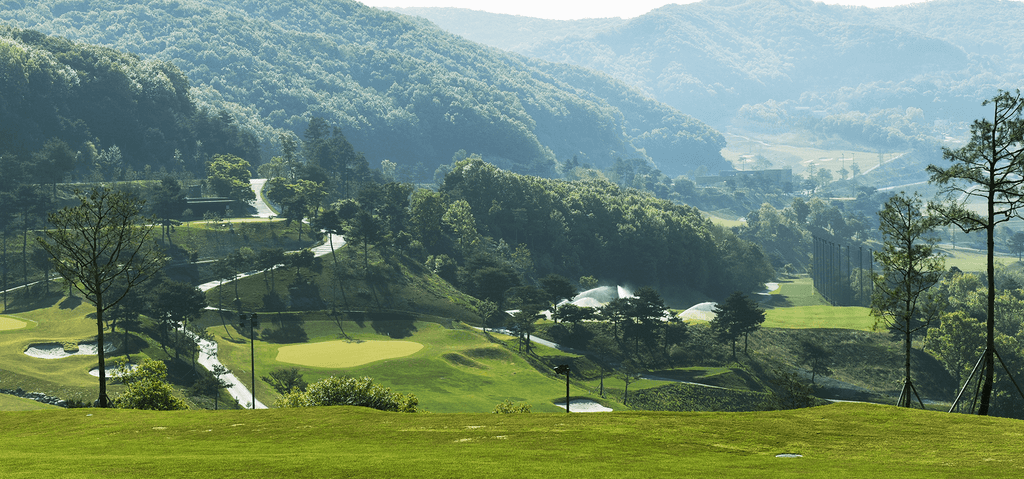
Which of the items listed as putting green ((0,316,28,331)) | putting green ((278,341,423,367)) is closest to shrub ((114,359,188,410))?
putting green ((278,341,423,367))

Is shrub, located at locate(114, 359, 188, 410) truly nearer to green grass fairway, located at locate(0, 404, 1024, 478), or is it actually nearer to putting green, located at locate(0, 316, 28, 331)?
green grass fairway, located at locate(0, 404, 1024, 478)

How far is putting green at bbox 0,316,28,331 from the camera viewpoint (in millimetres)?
101688

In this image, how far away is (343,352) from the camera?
4225 inches

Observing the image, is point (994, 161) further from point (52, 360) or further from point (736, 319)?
point (52, 360)

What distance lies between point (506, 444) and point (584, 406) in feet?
211

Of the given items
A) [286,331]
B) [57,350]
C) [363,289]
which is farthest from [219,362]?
[363,289]

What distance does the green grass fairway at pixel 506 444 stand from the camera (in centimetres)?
2561

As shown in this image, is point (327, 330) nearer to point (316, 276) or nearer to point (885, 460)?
point (316, 276)

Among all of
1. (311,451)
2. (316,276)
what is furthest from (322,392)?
(316,276)

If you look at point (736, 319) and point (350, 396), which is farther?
point (736, 319)

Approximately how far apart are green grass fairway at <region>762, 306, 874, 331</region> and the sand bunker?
11604 centimetres

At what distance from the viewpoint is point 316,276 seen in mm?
133375

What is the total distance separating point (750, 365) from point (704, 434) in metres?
95.6

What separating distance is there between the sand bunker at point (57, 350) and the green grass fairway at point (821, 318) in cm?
11604
